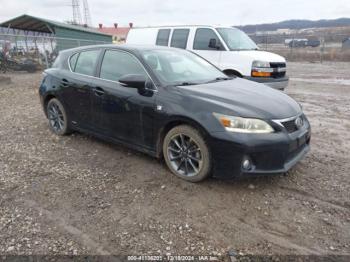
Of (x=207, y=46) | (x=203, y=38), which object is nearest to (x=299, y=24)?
(x=203, y=38)

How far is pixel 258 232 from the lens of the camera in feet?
9.14

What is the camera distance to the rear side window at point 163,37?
9.23 meters

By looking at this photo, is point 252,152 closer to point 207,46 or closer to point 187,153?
point 187,153

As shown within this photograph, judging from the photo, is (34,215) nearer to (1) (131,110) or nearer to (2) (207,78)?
(1) (131,110)

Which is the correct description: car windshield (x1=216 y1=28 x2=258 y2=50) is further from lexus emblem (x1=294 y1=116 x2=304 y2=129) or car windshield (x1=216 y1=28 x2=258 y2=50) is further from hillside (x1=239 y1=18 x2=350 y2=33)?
hillside (x1=239 y1=18 x2=350 y2=33)

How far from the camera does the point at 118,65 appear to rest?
14.3 ft

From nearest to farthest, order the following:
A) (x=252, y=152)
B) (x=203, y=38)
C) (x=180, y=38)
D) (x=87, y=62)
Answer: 1. (x=252, y=152)
2. (x=87, y=62)
3. (x=203, y=38)
4. (x=180, y=38)

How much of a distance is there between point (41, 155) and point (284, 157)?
11.7 ft

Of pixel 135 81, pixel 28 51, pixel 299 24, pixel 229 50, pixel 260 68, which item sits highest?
pixel 299 24

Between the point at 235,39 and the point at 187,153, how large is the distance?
5786 millimetres

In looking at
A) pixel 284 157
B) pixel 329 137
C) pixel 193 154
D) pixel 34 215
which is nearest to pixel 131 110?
pixel 193 154

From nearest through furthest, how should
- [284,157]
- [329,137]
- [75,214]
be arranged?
1. [75,214]
2. [284,157]
3. [329,137]

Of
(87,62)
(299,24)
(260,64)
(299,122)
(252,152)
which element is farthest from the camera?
(299,24)

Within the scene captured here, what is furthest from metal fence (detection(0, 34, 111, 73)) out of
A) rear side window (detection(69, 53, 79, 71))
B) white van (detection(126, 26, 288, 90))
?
rear side window (detection(69, 53, 79, 71))
